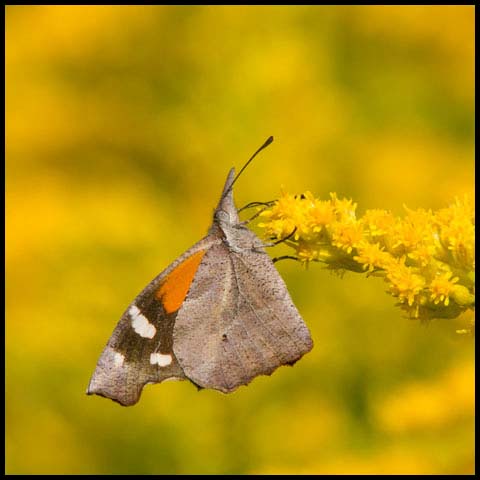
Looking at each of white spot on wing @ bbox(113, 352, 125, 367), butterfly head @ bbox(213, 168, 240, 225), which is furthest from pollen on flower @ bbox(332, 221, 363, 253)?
white spot on wing @ bbox(113, 352, 125, 367)

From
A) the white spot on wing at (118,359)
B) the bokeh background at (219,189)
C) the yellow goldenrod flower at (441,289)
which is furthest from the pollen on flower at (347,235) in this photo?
the bokeh background at (219,189)

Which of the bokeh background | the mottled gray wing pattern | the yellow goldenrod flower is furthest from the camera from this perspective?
the bokeh background

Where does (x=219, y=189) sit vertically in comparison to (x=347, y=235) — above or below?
above

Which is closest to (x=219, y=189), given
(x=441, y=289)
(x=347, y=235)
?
(x=347, y=235)

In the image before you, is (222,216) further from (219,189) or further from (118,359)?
(219,189)

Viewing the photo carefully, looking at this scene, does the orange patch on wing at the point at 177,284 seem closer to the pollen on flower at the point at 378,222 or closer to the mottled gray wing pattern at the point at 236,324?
the mottled gray wing pattern at the point at 236,324

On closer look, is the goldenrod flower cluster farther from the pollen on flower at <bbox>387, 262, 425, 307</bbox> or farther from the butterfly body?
the butterfly body

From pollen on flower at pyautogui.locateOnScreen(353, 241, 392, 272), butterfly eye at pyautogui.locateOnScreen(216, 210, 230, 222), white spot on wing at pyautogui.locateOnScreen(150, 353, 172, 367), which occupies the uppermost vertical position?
butterfly eye at pyautogui.locateOnScreen(216, 210, 230, 222)
